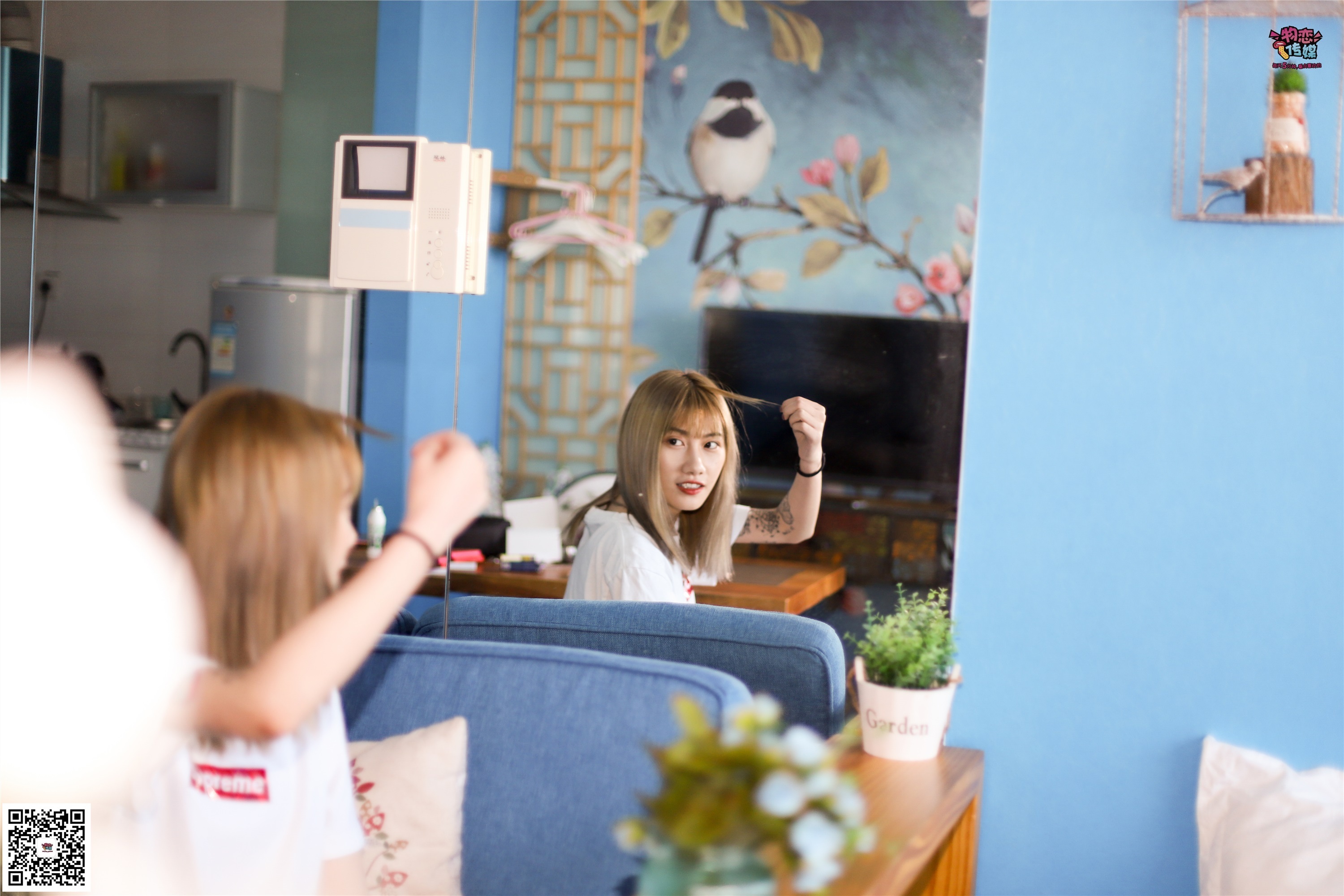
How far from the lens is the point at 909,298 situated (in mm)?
2068

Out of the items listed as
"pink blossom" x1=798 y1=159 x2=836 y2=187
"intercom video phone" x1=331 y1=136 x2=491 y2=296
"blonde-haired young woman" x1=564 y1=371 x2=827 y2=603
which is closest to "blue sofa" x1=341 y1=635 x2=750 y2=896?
"blonde-haired young woman" x1=564 y1=371 x2=827 y2=603

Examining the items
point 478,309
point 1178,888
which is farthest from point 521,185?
point 1178,888

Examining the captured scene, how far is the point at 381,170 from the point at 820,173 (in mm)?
792

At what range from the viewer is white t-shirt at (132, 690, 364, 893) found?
1190mm

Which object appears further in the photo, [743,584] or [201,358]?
[743,584]

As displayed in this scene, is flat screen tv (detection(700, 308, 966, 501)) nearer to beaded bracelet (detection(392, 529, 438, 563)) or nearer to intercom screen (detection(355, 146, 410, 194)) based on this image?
intercom screen (detection(355, 146, 410, 194))

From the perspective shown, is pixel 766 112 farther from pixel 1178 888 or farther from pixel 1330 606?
pixel 1178 888

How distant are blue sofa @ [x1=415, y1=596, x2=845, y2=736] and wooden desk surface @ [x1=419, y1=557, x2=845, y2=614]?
235 mm

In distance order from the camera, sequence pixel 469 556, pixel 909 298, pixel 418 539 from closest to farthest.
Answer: pixel 418 539
pixel 909 298
pixel 469 556

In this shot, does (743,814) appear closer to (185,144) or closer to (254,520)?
(254,520)

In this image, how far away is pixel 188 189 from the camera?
204 cm

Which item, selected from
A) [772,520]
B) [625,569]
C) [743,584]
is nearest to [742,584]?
[743,584]

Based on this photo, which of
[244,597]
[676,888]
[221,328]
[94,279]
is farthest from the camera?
[94,279]

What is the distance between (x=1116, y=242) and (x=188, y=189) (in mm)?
1628
